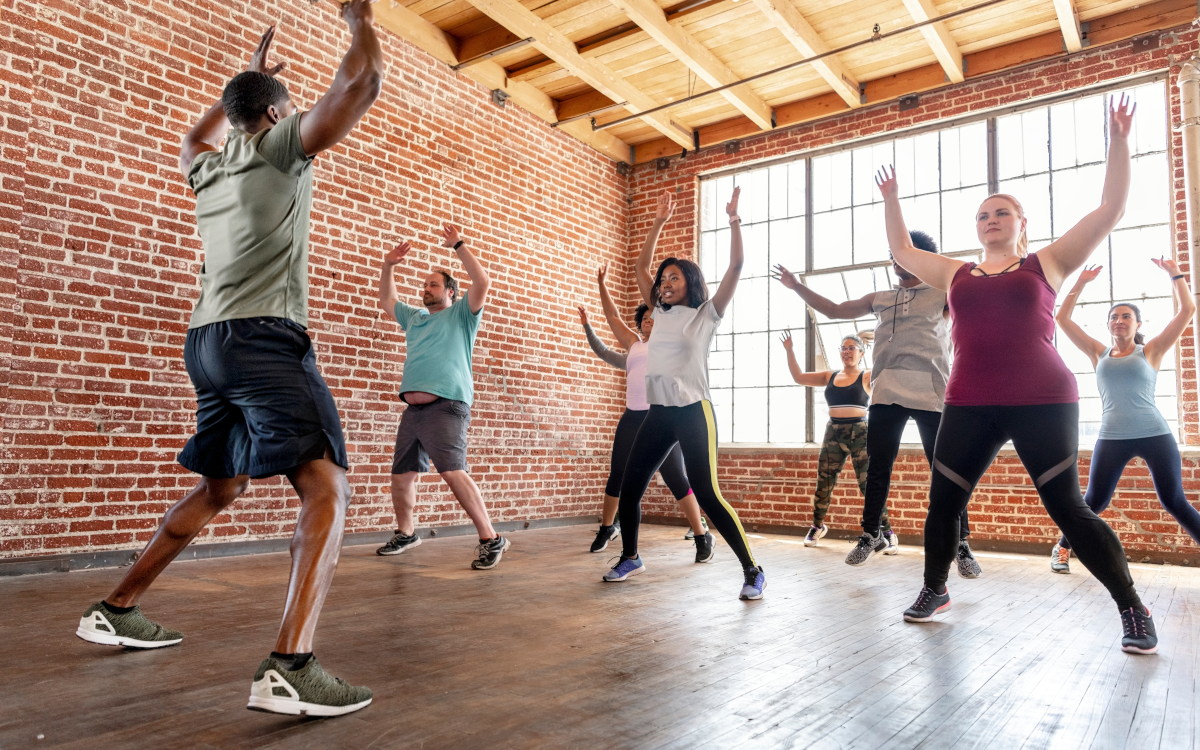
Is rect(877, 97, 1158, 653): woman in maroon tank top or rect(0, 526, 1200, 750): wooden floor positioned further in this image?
rect(877, 97, 1158, 653): woman in maroon tank top

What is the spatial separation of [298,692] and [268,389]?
70 centimetres

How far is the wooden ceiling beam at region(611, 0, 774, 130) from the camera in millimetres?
5863

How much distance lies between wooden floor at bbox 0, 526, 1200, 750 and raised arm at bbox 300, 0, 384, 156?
1.34 metres

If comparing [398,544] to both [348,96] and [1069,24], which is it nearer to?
[348,96]

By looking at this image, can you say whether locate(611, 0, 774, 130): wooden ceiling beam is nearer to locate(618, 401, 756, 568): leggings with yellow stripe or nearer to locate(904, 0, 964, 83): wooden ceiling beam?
locate(904, 0, 964, 83): wooden ceiling beam

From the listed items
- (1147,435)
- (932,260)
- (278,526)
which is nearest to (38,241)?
(278,526)

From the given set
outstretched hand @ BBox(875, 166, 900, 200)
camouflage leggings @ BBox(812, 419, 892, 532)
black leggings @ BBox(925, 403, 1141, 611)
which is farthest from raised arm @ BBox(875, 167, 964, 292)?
camouflage leggings @ BBox(812, 419, 892, 532)

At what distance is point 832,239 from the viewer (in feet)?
24.4

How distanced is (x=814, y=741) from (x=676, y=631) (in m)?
1.11

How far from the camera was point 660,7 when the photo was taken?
19.7 feet

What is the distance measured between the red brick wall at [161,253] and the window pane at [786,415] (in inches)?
93.0

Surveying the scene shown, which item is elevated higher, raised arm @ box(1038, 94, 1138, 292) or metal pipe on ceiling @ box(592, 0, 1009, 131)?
metal pipe on ceiling @ box(592, 0, 1009, 131)

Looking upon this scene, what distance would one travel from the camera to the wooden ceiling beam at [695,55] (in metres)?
5.86

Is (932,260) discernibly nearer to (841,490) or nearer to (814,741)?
(814,741)
